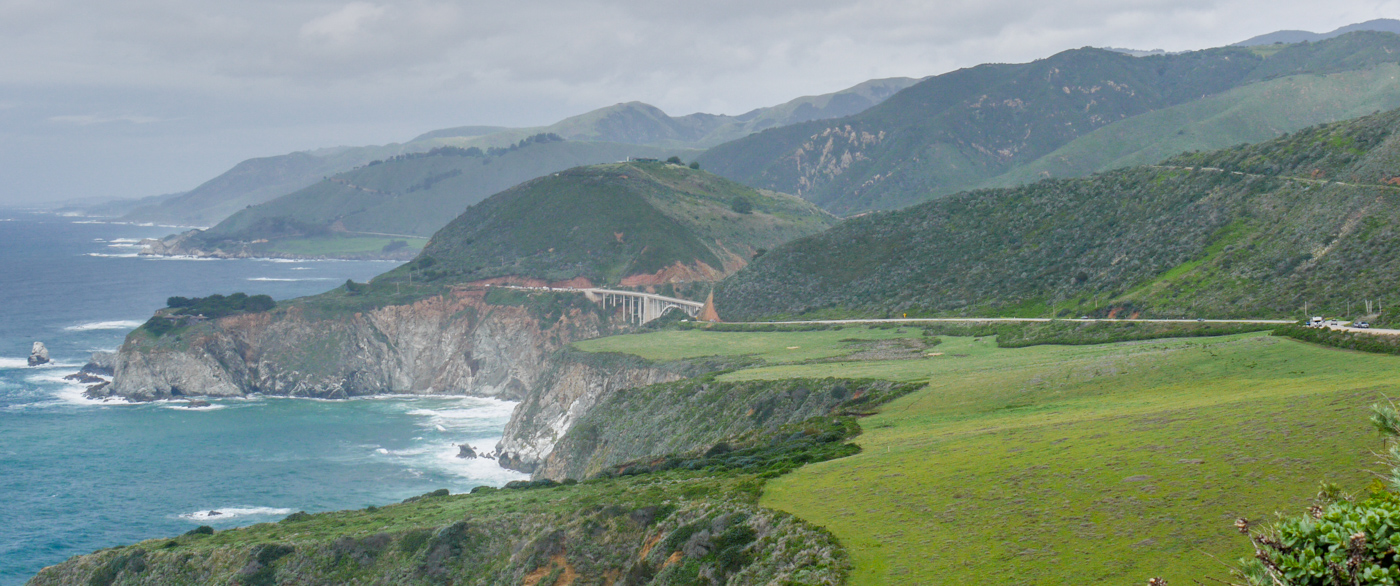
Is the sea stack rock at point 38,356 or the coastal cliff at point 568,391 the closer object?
the coastal cliff at point 568,391

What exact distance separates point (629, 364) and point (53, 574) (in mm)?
53222

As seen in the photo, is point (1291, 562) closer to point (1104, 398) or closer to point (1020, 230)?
point (1104, 398)

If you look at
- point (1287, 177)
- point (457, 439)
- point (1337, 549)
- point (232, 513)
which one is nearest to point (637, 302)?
point (457, 439)

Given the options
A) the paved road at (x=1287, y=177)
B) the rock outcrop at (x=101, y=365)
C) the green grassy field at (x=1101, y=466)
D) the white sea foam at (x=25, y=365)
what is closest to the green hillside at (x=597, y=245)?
the rock outcrop at (x=101, y=365)

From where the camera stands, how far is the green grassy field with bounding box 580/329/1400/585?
87.4ft

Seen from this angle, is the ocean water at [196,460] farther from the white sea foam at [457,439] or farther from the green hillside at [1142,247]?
the green hillside at [1142,247]

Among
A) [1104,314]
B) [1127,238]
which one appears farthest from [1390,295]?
[1127,238]

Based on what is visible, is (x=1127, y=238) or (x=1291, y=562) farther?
(x=1127, y=238)

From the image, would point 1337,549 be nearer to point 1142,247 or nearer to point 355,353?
point 1142,247

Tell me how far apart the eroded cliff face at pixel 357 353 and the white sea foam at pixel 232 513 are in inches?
2181

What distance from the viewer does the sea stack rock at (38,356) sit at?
5891 inches

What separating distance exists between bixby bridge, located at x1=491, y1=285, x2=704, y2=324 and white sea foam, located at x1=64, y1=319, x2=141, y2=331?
7436cm

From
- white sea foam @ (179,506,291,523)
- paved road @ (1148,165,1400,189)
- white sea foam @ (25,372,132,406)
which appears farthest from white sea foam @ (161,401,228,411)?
paved road @ (1148,165,1400,189)

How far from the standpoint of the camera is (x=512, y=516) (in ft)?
158
